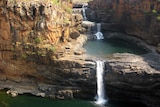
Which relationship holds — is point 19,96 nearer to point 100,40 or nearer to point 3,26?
point 3,26

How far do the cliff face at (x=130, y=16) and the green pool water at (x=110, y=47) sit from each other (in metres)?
1.92

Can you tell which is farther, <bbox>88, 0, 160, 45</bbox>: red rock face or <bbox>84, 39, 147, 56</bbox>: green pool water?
<bbox>88, 0, 160, 45</bbox>: red rock face

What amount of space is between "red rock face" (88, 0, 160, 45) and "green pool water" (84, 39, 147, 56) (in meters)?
1.93

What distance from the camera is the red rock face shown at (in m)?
36.4

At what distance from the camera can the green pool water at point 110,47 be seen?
116 ft

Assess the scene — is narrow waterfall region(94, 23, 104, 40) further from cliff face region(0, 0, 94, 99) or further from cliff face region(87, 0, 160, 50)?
cliff face region(0, 0, 94, 99)

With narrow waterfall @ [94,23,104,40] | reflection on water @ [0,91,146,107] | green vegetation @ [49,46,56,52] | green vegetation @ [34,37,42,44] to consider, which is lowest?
reflection on water @ [0,91,146,107]

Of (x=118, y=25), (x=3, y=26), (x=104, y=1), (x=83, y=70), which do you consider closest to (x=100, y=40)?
(x=118, y=25)

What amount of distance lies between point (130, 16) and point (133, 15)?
30.6 inches

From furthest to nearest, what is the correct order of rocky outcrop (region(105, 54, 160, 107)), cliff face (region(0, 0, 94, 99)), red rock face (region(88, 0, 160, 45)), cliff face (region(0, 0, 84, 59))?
red rock face (region(88, 0, 160, 45)) < cliff face (region(0, 0, 84, 59)) < cliff face (region(0, 0, 94, 99)) < rocky outcrop (region(105, 54, 160, 107))

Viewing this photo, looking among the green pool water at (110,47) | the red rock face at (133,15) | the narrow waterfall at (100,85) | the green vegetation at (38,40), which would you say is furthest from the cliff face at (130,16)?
the green vegetation at (38,40)

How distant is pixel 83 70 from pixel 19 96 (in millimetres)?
6734

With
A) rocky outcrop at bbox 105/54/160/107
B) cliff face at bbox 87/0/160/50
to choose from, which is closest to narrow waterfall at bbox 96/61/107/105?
rocky outcrop at bbox 105/54/160/107

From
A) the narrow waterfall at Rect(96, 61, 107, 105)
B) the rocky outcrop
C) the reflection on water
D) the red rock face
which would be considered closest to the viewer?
the reflection on water
